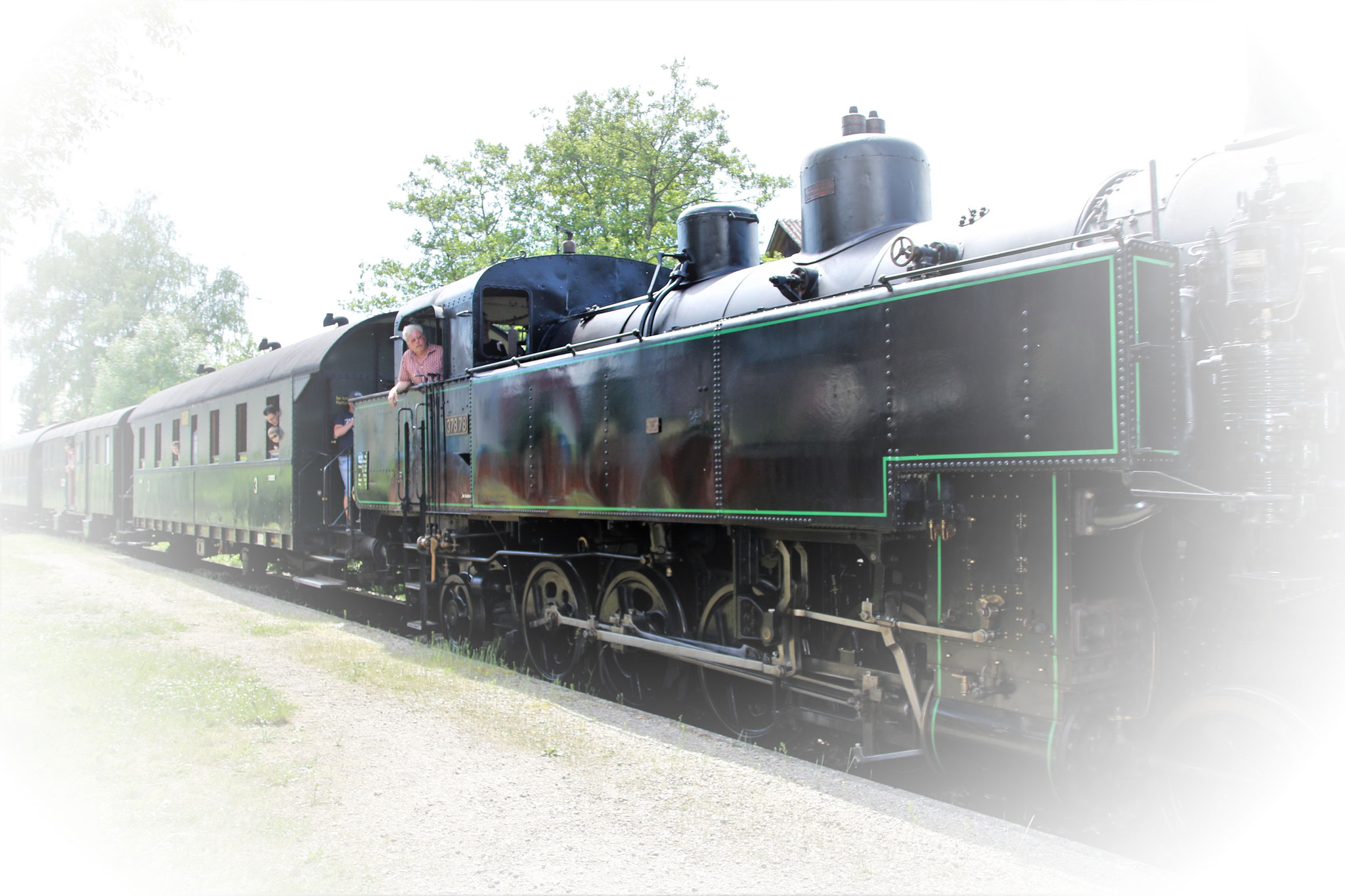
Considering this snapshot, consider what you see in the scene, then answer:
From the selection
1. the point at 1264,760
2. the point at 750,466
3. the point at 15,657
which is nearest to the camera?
the point at 1264,760

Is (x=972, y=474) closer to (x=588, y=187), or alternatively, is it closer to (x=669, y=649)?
(x=669, y=649)

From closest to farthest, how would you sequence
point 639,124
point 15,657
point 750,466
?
point 750,466 < point 15,657 < point 639,124

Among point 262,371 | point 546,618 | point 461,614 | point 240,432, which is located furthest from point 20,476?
point 546,618

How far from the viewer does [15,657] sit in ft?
22.3

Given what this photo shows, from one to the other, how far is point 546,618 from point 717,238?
3.21 meters

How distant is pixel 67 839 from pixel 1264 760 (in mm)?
4386

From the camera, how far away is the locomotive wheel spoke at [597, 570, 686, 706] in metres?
6.21

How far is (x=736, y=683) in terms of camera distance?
595cm

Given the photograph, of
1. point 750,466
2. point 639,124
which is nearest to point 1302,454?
point 750,466

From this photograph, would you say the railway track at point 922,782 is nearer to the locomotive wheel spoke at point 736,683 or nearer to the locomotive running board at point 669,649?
the locomotive wheel spoke at point 736,683

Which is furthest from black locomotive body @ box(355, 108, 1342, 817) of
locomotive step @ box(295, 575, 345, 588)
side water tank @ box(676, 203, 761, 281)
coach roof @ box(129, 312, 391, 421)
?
coach roof @ box(129, 312, 391, 421)

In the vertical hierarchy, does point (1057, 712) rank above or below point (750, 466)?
below

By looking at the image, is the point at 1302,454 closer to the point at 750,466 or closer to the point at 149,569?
the point at 750,466

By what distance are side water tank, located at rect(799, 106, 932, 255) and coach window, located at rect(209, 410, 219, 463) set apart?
1271 cm
